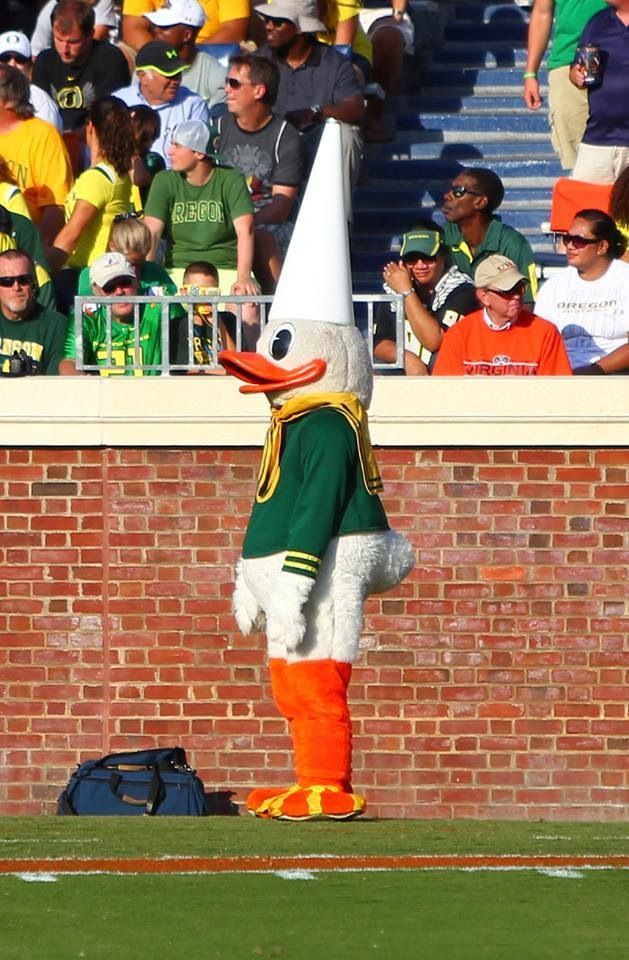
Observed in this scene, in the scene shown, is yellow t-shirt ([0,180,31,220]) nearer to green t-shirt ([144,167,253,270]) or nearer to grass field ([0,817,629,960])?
green t-shirt ([144,167,253,270])

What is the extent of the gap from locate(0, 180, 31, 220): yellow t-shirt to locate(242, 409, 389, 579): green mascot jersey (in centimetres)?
471

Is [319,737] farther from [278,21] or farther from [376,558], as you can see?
[278,21]

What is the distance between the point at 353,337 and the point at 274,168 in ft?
15.7

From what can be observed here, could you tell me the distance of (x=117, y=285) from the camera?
34.3 feet

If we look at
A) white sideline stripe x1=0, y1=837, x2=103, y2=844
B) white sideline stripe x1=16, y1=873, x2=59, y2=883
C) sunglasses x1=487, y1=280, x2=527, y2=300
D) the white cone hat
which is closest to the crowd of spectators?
sunglasses x1=487, y1=280, x2=527, y2=300

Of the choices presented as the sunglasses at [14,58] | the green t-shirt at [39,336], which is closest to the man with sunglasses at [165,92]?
the sunglasses at [14,58]

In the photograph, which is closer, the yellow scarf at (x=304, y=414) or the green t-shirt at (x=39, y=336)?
the yellow scarf at (x=304, y=414)

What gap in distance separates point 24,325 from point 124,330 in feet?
1.98

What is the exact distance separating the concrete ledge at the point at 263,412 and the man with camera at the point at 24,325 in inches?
10.0

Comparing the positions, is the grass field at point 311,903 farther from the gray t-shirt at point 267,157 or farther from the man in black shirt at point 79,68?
the man in black shirt at point 79,68

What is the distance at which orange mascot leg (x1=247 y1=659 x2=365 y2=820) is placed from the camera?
286 inches

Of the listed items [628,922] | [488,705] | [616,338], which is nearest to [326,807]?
[628,922]

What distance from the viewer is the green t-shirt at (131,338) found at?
1038cm

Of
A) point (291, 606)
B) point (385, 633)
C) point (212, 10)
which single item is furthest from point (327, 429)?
point (212, 10)
